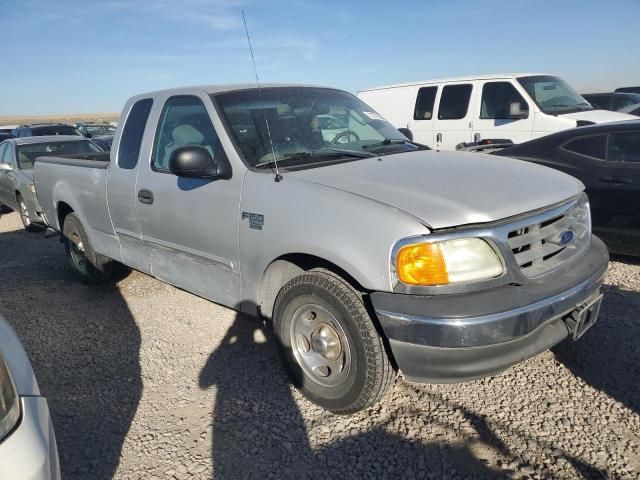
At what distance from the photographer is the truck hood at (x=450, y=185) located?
2.38 meters

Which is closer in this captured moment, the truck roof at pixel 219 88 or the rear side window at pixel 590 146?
the truck roof at pixel 219 88

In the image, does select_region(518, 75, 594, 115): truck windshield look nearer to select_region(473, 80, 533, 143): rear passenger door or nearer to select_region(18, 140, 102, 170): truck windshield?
select_region(473, 80, 533, 143): rear passenger door

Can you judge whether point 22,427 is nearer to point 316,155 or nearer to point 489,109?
→ point 316,155

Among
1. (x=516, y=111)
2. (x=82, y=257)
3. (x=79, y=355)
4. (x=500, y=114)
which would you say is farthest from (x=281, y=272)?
(x=500, y=114)

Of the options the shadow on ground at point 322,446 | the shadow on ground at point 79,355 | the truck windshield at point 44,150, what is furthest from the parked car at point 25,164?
the shadow on ground at point 322,446

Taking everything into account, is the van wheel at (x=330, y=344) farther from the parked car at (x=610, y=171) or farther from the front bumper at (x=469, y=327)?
the parked car at (x=610, y=171)

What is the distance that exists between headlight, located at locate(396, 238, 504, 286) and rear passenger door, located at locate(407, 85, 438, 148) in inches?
300

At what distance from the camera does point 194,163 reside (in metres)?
2.99

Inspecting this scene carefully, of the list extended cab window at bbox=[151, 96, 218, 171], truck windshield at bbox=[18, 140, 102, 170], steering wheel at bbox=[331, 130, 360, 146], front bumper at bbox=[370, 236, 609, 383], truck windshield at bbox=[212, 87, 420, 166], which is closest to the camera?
front bumper at bbox=[370, 236, 609, 383]

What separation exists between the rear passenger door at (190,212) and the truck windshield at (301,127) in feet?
0.58

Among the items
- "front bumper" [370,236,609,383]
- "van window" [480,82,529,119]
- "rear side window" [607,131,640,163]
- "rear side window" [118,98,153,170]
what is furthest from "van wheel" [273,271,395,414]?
"van window" [480,82,529,119]

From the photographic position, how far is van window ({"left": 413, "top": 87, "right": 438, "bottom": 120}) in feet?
31.4

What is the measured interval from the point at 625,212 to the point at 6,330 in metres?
4.96

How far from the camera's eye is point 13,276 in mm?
5758
